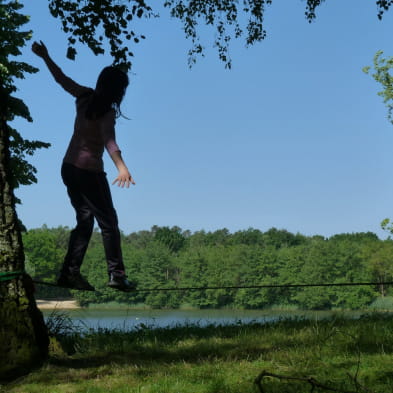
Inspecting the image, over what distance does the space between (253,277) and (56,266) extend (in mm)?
30092

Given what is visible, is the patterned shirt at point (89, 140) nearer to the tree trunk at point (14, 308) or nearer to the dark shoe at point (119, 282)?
the tree trunk at point (14, 308)

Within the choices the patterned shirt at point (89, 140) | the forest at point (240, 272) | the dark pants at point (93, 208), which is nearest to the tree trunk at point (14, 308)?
the dark pants at point (93, 208)

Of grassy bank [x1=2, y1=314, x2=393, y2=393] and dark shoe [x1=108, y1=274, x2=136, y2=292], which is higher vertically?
dark shoe [x1=108, y1=274, x2=136, y2=292]

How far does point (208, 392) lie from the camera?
408cm

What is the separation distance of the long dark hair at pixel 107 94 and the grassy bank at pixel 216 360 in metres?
2.51

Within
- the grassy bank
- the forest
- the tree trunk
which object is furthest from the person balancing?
the forest

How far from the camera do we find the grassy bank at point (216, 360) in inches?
166

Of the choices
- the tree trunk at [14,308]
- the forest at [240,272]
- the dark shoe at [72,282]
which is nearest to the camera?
the tree trunk at [14,308]

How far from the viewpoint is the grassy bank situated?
4211 mm

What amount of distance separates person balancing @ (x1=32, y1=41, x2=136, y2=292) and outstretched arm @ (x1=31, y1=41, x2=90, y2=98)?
0.09 m

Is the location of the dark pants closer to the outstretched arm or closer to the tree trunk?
the tree trunk

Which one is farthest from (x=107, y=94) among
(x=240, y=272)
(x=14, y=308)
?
(x=240, y=272)

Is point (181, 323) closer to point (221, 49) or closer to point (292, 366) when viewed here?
point (292, 366)

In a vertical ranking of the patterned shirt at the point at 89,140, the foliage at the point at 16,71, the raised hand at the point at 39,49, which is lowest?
the patterned shirt at the point at 89,140
